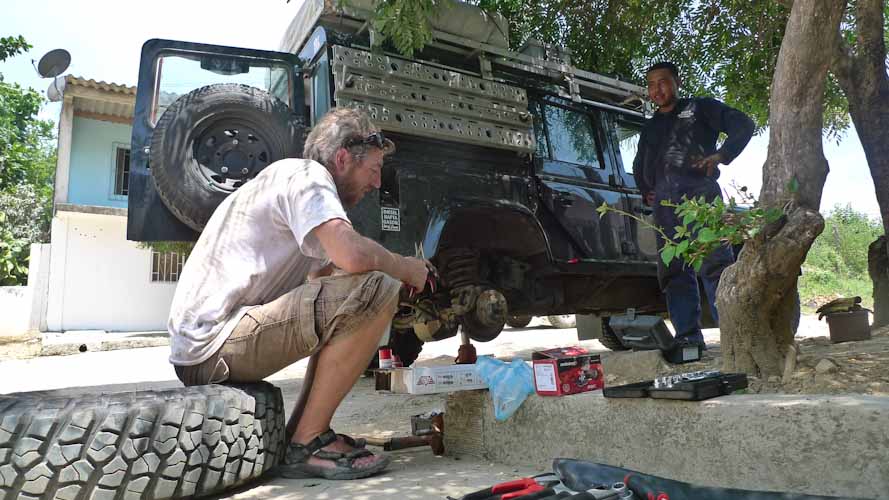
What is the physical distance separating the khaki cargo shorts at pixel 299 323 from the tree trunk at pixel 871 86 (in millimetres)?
3090

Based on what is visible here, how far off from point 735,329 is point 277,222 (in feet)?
5.56

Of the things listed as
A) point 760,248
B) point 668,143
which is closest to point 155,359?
point 668,143

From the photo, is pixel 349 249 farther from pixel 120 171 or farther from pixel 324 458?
pixel 120 171

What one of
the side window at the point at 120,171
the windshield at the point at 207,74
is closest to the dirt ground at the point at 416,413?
the windshield at the point at 207,74

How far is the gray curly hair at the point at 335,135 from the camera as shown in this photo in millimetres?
2064

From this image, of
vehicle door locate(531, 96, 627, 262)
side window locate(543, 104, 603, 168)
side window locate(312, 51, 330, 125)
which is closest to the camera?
side window locate(312, 51, 330, 125)

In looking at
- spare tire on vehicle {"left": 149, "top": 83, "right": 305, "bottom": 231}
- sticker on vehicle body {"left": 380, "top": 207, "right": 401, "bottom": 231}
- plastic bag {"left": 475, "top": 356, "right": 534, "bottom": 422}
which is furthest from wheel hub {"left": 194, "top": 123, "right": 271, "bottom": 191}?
plastic bag {"left": 475, "top": 356, "right": 534, "bottom": 422}

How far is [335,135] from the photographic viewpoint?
81.4 inches

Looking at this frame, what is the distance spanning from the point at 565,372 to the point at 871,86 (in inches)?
111

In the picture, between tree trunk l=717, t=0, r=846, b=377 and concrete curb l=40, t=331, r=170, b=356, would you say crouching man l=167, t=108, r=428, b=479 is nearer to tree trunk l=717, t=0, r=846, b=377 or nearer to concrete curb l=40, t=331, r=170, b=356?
tree trunk l=717, t=0, r=846, b=377

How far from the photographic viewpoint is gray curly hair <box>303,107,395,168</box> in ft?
6.77

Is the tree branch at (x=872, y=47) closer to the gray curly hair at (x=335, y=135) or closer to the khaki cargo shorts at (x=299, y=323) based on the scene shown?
the gray curly hair at (x=335, y=135)

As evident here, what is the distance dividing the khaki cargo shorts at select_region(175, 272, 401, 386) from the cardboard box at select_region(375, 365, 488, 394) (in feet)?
1.02

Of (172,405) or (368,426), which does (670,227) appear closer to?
(368,426)
